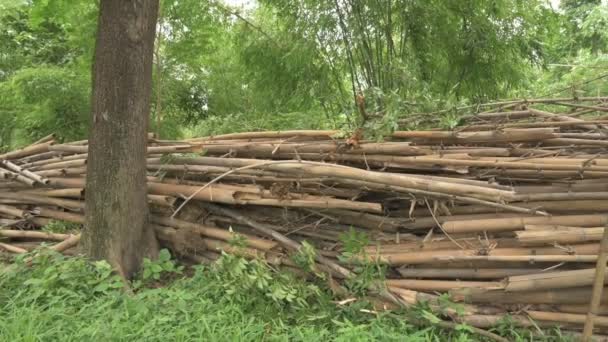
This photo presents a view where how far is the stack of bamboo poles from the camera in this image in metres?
2.44

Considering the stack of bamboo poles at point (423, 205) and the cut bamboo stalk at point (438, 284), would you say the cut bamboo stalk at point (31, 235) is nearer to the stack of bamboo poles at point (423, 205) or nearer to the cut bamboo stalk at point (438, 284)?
the stack of bamboo poles at point (423, 205)

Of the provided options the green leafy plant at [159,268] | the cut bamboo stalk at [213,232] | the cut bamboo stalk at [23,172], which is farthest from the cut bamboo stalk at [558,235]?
the cut bamboo stalk at [23,172]

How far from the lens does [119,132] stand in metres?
3.06

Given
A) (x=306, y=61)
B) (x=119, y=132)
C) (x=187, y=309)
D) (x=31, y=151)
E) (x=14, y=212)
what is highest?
(x=306, y=61)

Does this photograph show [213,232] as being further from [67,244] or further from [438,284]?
[438,284]

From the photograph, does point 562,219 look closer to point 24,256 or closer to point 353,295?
point 353,295

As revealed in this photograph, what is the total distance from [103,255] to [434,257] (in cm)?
204

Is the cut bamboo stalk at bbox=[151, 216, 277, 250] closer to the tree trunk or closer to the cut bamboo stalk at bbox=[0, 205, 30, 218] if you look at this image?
the tree trunk

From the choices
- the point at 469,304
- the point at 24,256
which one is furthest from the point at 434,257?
the point at 24,256

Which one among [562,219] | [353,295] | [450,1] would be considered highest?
[450,1]

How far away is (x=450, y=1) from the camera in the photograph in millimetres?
5207

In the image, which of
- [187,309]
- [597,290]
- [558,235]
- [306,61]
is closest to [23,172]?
[187,309]

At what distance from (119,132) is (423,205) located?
1.91 metres

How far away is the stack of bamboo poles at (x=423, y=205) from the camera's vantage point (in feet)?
8.02
